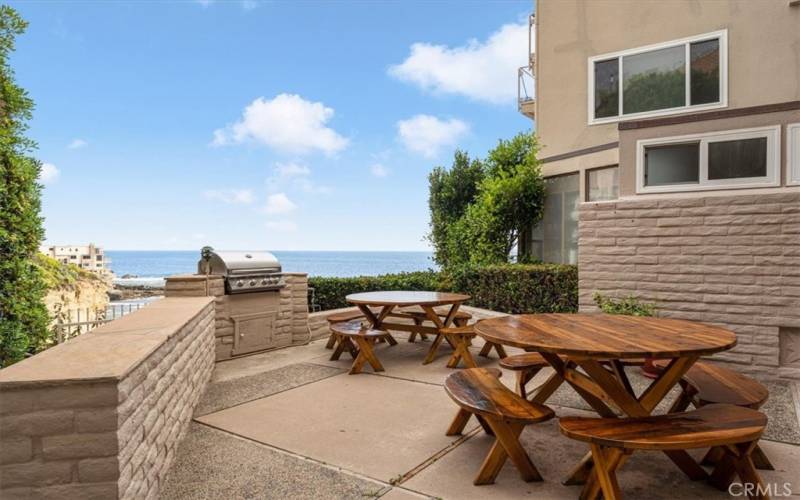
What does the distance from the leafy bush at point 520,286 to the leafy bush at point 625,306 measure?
3.86 ft

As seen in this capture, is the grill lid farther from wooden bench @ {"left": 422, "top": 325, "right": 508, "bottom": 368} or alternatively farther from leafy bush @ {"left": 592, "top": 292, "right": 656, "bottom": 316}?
leafy bush @ {"left": 592, "top": 292, "right": 656, "bottom": 316}

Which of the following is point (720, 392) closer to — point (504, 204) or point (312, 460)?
point (312, 460)

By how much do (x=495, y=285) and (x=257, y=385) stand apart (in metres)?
4.41

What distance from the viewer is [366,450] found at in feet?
9.93

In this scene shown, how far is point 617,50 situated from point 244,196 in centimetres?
6013

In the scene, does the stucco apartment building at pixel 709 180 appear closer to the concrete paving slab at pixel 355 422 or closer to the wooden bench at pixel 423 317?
the wooden bench at pixel 423 317

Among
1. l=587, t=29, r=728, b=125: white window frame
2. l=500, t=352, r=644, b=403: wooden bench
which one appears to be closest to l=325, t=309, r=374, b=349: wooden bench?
l=500, t=352, r=644, b=403: wooden bench

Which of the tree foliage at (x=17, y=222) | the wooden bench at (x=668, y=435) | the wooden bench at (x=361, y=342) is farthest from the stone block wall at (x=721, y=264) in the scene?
the tree foliage at (x=17, y=222)

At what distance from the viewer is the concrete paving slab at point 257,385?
13.3 ft

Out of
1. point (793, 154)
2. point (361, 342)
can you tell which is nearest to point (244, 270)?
point (361, 342)

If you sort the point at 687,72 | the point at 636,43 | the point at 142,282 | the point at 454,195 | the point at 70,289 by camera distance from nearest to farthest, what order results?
the point at 687,72 < the point at 636,43 < the point at 70,289 < the point at 454,195 < the point at 142,282

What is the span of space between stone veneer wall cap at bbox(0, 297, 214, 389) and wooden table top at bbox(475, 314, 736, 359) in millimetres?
1982

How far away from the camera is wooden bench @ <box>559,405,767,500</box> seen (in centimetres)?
204

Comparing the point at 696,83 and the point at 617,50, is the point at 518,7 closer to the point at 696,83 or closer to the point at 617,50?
the point at 617,50
